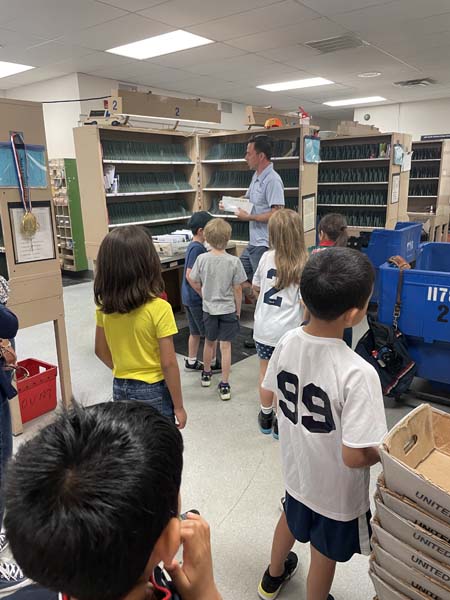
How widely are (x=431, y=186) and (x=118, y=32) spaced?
5599mm

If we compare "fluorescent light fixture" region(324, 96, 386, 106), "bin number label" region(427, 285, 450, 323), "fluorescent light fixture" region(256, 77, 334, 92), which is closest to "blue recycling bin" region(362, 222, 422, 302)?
"bin number label" region(427, 285, 450, 323)

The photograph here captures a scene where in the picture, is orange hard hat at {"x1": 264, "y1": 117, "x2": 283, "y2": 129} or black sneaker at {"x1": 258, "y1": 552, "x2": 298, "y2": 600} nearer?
black sneaker at {"x1": 258, "y1": 552, "x2": 298, "y2": 600}

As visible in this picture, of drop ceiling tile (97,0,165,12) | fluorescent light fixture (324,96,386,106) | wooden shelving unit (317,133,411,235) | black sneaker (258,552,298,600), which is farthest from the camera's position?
fluorescent light fixture (324,96,386,106)

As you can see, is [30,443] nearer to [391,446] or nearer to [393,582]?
[391,446]

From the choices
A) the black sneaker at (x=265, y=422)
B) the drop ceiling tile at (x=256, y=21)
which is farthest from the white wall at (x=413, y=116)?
the black sneaker at (x=265, y=422)

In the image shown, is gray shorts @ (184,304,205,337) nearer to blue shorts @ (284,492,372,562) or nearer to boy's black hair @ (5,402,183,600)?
blue shorts @ (284,492,372,562)

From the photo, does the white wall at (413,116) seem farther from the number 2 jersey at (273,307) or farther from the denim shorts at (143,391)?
the denim shorts at (143,391)

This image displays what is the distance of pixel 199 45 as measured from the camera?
580cm

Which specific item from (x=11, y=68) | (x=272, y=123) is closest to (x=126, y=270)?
(x=272, y=123)

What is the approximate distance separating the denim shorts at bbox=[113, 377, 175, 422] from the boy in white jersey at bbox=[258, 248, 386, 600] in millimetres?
602

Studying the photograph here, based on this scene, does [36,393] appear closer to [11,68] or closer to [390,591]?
[390,591]

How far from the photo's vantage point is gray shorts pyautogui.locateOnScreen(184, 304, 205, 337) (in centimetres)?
345

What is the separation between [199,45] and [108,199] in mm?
2547

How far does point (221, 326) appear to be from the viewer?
318cm
